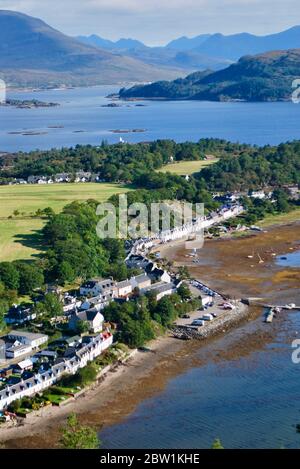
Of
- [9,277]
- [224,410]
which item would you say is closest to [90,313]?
[9,277]

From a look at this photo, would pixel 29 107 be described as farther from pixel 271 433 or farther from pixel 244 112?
pixel 271 433

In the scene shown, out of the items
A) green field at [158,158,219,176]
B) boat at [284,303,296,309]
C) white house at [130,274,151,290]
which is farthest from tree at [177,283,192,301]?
green field at [158,158,219,176]

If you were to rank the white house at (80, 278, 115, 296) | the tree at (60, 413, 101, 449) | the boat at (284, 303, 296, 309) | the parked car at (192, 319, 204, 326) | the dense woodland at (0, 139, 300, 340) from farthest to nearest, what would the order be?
the dense woodland at (0, 139, 300, 340), the white house at (80, 278, 115, 296), the boat at (284, 303, 296, 309), the parked car at (192, 319, 204, 326), the tree at (60, 413, 101, 449)

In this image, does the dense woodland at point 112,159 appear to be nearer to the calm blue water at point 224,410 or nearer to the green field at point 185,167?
the green field at point 185,167

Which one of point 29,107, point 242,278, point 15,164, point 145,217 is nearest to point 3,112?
point 29,107

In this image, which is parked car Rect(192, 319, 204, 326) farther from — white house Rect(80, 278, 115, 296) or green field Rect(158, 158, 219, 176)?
green field Rect(158, 158, 219, 176)

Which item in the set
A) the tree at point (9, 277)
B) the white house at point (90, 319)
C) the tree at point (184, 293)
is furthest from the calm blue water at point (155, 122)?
the white house at point (90, 319)
